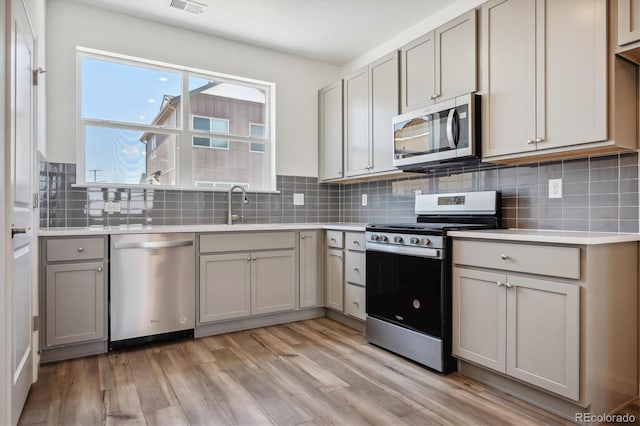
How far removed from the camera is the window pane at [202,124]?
3.77 m

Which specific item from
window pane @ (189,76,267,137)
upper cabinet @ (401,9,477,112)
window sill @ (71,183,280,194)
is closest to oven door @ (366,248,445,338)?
upper cabinet @ (401,9,477,112)

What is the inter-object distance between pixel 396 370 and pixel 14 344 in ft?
6.58

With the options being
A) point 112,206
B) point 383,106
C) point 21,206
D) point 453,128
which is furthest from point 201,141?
point 453,128

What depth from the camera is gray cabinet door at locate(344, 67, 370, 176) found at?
3.65 metres

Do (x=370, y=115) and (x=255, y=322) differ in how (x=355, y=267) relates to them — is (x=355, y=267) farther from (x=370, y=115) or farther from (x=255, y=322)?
(x=370, y=115)

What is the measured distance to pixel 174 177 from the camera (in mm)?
3654

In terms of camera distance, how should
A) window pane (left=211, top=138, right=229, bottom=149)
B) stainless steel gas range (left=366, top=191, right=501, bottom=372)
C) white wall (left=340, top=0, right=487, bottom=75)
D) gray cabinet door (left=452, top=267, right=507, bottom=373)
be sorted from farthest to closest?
1. window pane (left=211, top=138, right=229, bottom=149)
2. white wall (left=340, top=0, right=487, bottom=75)
3. stainless steel gas range (left=366, top=191, right=501, bottom=372)
4. gray cabinet door (left=452, top=267, right=507, bottom=373)

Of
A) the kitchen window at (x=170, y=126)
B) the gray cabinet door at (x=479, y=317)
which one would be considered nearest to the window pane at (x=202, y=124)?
the kitchen window at (x=170, y=126)

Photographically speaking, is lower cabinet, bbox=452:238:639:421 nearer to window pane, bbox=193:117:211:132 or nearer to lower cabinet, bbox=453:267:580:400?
lower cabinet, bbox=453:267:580:400

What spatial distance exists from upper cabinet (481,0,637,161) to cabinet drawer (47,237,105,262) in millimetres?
2657

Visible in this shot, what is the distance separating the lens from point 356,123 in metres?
3.78

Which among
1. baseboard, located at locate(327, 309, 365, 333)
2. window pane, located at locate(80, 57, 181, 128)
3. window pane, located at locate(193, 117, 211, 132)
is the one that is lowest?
baseboard, located at locate(327, 309, 365, 333)

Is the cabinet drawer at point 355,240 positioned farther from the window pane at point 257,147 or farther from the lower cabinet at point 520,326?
the window pane at point 257,147

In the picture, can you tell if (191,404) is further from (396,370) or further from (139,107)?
(139,107)
